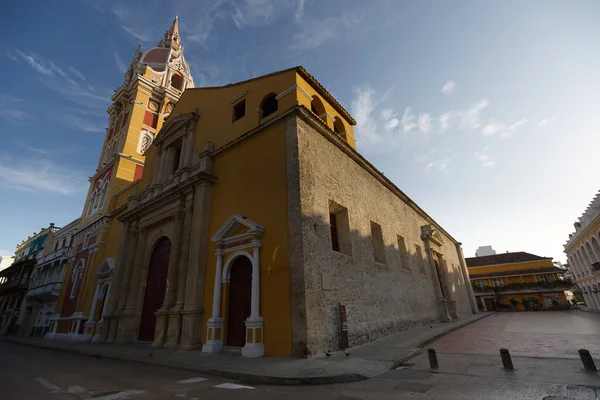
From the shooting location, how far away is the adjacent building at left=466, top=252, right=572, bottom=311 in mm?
36969

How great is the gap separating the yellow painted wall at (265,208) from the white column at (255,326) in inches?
5.3

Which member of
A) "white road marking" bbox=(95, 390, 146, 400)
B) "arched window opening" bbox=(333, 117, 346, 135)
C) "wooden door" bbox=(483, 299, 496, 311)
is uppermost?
"arched window opening" bbox=(333, 117, 346, 135)

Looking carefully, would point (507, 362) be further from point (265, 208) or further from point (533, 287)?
point (533, 287)

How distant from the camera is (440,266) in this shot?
71.6 ft

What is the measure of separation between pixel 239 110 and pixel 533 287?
149 feet

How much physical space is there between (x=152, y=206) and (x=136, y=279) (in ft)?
12.6

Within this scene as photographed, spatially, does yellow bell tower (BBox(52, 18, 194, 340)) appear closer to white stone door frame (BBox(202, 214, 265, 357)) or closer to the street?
white stone door frame (BBox(202, 214, 265, 357))

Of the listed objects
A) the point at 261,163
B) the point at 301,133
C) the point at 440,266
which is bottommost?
the point at 440,266

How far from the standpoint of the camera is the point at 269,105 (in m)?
12.5

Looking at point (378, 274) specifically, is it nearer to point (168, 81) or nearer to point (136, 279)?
point (136, 279)

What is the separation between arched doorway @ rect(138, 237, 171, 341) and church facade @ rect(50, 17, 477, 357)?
0.27ft

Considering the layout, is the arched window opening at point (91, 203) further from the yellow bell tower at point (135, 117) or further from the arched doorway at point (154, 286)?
the arched doorway at point (154, 286)

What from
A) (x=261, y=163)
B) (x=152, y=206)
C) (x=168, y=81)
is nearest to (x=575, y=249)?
(x=261, y=163)

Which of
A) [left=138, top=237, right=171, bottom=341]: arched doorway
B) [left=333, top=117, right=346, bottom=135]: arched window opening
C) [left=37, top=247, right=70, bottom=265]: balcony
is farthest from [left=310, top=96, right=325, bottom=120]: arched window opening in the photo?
[left=37, top=247, right=70, bottom=265]: balcony
